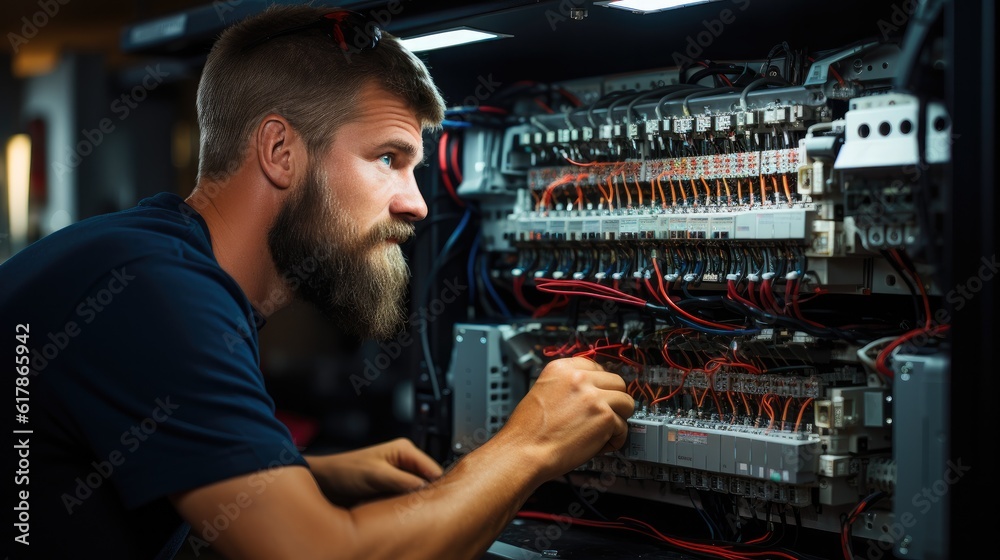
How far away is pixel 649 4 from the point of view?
1390 mm

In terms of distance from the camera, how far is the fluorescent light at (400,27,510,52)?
161 centimetres

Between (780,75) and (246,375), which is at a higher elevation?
(780,75)

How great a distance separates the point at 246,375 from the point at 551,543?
Result: 80cm

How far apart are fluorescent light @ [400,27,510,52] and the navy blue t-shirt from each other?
0.61 m

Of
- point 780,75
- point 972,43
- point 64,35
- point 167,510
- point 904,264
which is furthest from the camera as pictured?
point 64,35

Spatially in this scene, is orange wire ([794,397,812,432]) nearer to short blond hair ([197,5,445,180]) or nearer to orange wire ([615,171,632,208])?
orange wire ([615,171,632,208])

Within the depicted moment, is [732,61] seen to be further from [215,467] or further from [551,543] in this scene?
[215,467]

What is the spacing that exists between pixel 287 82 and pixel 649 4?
0.55 meters

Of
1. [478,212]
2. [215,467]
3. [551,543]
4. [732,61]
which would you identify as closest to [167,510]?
[215,467]

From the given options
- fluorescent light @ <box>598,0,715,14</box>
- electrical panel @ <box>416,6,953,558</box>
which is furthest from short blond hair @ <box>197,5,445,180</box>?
electrical panel @ <box>416,6,953,558</box>

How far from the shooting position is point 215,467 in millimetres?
1009

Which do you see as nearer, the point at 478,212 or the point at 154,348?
the point at 154,348

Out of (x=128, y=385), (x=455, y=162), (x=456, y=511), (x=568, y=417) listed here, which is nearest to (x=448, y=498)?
(x=456, y=511)

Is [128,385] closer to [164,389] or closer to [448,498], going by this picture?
[164,389]
